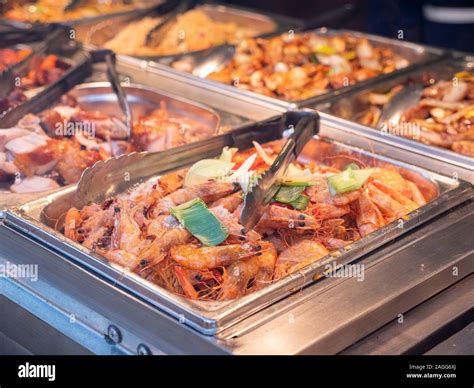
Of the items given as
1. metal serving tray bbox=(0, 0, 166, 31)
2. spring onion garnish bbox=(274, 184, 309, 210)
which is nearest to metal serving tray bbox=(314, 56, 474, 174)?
spring onion garnish bbox=(274, 184, 309, 210)

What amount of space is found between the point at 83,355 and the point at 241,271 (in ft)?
1.87

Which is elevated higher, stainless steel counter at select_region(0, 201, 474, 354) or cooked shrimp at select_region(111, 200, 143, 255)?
cooked shrimp at select_region(111, 200, 143, 255)

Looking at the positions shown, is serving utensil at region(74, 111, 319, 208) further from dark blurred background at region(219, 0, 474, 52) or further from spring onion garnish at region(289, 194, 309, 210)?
dark blurred background at region(219, 0, 474, 52)

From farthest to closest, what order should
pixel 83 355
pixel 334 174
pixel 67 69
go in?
pixel 67 69, pixel 334 174, pixel 83 355

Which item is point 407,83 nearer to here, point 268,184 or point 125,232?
point 268,184

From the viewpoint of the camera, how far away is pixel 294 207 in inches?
106

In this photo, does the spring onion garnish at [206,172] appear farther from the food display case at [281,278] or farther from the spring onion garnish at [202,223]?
the spring onion garnish at [202,223]

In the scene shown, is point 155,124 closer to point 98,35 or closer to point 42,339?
point 42,339

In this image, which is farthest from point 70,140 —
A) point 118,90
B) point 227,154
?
point 227,154

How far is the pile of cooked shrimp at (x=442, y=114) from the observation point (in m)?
3.45

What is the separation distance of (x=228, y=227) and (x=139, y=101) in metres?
1.80

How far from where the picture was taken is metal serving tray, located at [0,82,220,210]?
3869 millimetres

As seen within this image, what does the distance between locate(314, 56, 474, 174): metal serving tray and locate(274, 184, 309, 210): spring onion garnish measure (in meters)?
0.80

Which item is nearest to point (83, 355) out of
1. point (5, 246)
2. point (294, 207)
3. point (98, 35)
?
point (5, 246)
